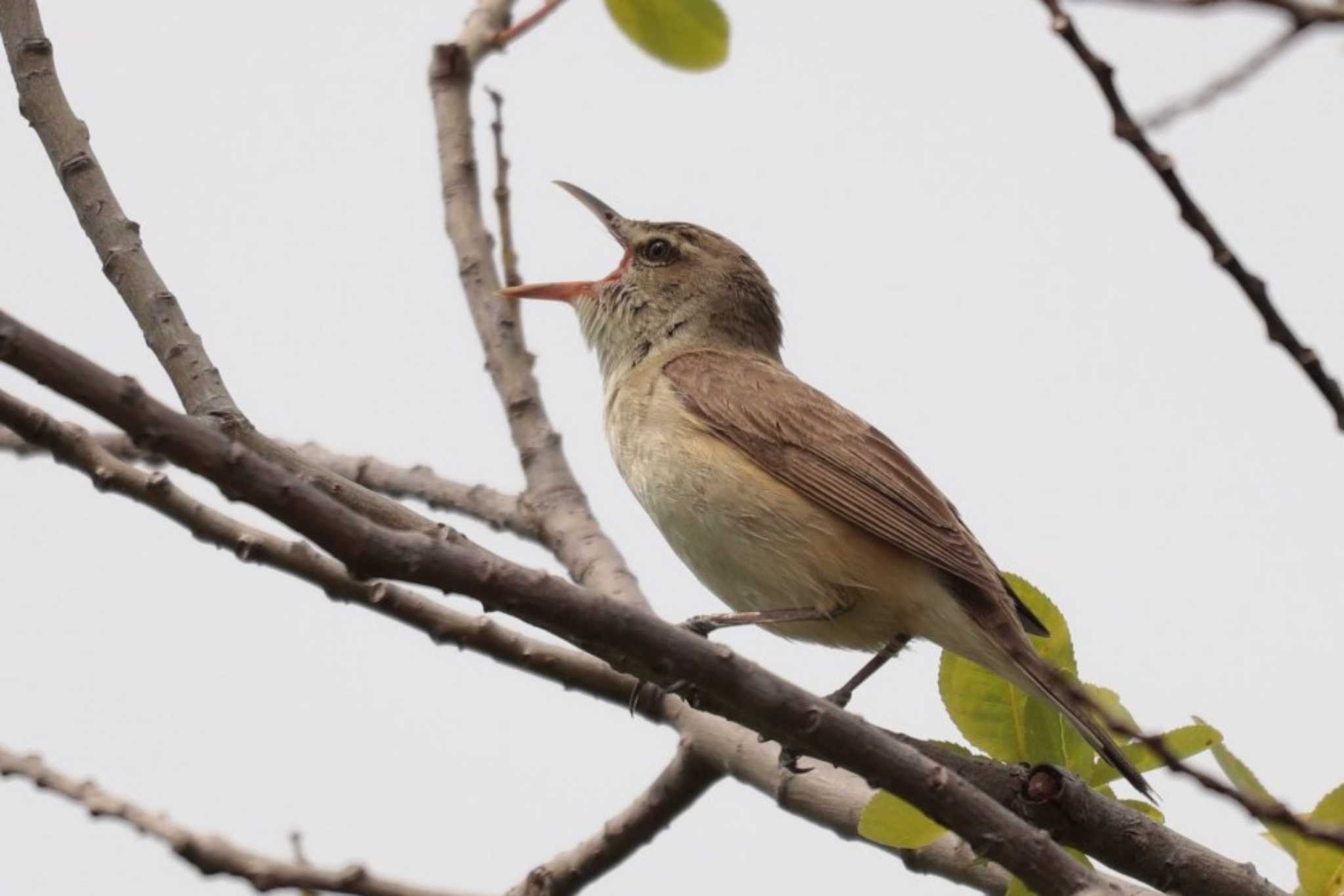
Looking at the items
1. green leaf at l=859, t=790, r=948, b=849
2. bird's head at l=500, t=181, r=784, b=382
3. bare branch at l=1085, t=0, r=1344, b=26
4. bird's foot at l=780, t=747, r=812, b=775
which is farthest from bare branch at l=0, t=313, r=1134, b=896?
bird's head at l=500, t=181, r=784, b=382

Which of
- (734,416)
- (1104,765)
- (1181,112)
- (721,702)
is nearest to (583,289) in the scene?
(734,416)

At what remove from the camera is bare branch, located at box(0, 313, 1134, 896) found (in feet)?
7.88

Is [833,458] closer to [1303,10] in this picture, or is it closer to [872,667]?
[872,667]

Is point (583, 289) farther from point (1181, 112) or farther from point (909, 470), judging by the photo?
point (1181, 112)

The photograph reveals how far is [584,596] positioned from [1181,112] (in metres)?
1.21

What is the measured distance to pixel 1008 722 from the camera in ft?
14.5

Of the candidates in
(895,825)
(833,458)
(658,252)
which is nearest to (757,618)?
(833,458)

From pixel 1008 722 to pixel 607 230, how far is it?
3999mm

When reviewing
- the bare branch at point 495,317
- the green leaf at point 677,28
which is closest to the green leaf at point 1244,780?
the green leaf at point 677,28

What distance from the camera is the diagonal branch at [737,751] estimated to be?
10.8ft

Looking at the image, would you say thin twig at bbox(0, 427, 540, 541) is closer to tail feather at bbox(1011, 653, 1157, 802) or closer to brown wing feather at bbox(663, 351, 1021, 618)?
brown wing feather at bbox(663, 351, 1021, 618)

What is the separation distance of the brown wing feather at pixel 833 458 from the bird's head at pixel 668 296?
591 mm

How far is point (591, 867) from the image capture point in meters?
4.62

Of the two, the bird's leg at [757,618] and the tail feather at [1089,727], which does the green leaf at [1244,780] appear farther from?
the bird's leg at [757,618]
